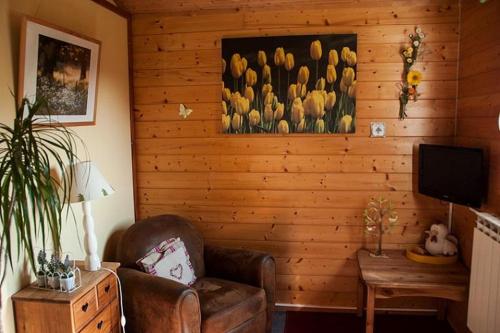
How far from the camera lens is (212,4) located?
2.91 meters

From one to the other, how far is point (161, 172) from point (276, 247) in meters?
1.10

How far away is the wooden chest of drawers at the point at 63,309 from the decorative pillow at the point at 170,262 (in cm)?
44

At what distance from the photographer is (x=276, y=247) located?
3.10 m

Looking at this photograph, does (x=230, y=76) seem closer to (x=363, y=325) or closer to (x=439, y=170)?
(x=439, y=170)

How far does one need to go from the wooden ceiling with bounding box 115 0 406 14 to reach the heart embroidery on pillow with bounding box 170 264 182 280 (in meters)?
1.89

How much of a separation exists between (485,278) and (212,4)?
2.53 metres

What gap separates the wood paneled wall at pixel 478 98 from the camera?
2.25 m

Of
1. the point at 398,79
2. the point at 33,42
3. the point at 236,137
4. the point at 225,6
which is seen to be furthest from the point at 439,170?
the point at 33,42

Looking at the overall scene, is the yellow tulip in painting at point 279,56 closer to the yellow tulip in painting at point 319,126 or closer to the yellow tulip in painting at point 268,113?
the yellow tulip in painting at point 268,113

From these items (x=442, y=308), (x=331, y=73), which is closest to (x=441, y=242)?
(x=442, y=308)

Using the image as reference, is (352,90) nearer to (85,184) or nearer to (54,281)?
(85,184)

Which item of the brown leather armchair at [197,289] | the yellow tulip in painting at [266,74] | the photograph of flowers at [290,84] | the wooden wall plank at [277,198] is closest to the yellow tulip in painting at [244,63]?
the photograph of flowers at [290,84]

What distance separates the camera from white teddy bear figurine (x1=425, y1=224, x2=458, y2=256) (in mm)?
2686

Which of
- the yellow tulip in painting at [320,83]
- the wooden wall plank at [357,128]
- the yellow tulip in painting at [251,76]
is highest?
the yellow tulip in painting at [251,76]
